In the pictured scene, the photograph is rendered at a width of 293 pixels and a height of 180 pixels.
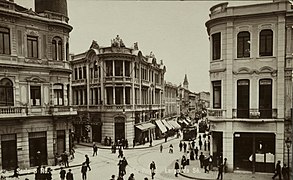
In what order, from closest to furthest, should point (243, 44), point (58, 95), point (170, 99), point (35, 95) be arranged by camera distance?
point (243, 44)
point (35, 95)
point (58, 95)
point (170, 99)

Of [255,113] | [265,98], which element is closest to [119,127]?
[255,113]

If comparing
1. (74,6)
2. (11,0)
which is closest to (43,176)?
(74,6)

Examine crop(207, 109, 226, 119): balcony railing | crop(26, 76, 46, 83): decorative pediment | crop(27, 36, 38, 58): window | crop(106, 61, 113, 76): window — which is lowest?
crop(207, 109, 226, 119): balcony railing

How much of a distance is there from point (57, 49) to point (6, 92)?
3945 millimetres

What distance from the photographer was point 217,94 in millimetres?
13703

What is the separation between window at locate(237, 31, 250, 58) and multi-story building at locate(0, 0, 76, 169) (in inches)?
381

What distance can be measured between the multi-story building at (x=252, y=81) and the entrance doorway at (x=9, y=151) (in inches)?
433

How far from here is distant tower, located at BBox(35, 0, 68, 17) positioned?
46.4 ft

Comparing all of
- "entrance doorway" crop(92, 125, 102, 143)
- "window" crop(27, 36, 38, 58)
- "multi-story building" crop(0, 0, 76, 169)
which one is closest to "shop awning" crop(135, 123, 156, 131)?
"entrance doorway" crop(92, 125, 102, 143)

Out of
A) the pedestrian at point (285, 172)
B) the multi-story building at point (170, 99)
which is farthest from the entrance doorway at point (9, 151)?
the multi-story building at point (170, 99)

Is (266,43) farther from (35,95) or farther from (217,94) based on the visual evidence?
(35,95)

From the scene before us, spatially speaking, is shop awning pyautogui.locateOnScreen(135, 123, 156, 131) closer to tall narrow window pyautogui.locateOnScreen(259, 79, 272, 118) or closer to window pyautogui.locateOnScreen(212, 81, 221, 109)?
window pyautogui.locateOnScreen(212, 81, 221, 109)

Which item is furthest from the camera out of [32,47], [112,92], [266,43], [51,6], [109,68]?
[112,92]

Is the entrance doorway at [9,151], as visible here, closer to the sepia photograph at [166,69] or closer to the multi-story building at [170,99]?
the sepia photograph at [166,69]
